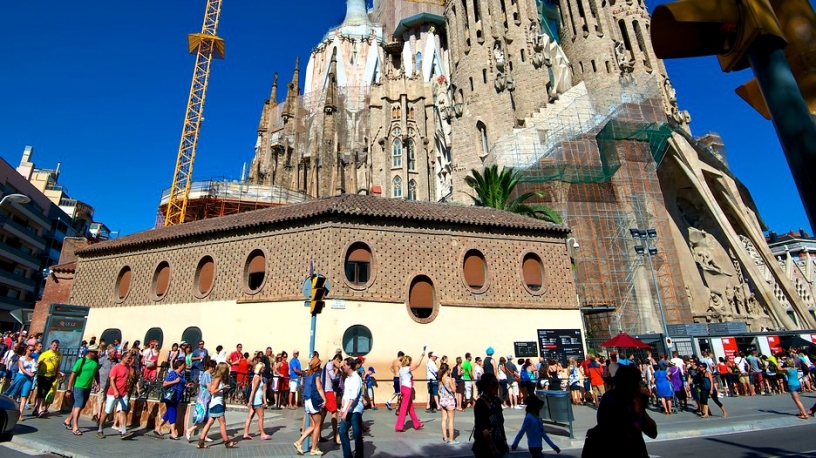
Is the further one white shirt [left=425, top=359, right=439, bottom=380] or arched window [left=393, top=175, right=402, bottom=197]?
arched window [left=393, top=175, right=402, bottom=197]

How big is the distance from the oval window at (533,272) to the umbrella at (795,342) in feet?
37.3

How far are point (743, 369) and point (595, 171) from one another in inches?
547

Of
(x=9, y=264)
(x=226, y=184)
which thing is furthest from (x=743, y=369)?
(x=9, y=264)

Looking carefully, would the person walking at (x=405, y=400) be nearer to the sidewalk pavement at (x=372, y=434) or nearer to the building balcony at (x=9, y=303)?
the sidewalk pavement at (x=372, y=434)

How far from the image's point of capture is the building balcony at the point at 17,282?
39.1m

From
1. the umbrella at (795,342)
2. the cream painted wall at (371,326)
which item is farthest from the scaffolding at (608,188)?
the cream painted wall at (371,326)

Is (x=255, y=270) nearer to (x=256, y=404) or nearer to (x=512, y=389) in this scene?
(x=256, y=404)

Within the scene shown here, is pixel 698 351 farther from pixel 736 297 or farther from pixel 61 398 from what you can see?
pixel 61 398

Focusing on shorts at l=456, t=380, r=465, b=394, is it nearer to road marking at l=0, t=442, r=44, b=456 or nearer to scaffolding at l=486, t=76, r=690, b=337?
road marking at l=0, t=442, r=44, b=456

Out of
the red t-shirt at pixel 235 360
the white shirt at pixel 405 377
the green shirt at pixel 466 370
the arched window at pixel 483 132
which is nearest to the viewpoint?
the white shirt at pixel 405 377

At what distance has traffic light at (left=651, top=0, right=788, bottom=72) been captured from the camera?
266 cm

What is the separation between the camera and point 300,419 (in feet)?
36.5

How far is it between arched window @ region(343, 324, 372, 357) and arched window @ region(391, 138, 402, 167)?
30278 millimetres

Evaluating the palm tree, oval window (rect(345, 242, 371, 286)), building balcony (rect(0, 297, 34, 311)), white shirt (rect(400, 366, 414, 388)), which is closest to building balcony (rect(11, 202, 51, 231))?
building balcony (rect(0, 297, 34, 311))
